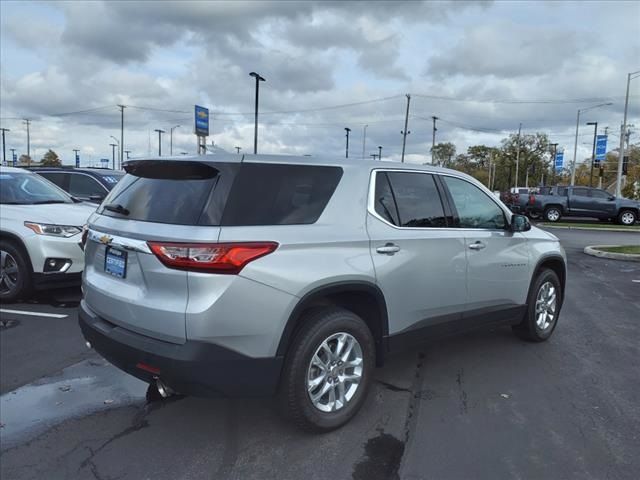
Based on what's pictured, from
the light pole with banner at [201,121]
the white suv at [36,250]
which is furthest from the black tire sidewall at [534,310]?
the light pole with banner at [201,121]

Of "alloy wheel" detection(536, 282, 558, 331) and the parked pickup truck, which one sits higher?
the parked pickup truck

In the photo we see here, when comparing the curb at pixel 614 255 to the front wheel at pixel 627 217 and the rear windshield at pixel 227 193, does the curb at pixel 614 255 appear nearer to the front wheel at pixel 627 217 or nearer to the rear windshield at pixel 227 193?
the rear windshield at pixel 227 193

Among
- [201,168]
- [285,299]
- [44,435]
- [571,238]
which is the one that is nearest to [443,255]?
[285,299]

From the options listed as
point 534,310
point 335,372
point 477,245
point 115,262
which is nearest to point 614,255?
point 534,310

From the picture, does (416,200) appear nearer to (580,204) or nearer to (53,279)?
(53,279)

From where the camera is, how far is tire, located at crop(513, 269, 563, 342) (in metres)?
5.02

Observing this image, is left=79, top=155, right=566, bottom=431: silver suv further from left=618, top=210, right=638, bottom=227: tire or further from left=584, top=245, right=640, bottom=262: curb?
left=618, top=210, right=638, bottom=227: tire

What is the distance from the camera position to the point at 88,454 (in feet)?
10.1

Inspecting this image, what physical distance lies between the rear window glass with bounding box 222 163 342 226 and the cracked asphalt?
142 cm

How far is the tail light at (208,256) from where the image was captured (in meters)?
2.75

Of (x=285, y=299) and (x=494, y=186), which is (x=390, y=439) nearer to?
(x=285, y=299)

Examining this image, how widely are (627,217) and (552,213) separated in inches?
131

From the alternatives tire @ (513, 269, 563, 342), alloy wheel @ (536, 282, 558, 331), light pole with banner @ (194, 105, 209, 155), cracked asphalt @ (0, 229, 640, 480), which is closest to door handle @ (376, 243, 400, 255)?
cracked asphalt @ (0, 229, 640, 480)

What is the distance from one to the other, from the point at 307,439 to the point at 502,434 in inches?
50.1
